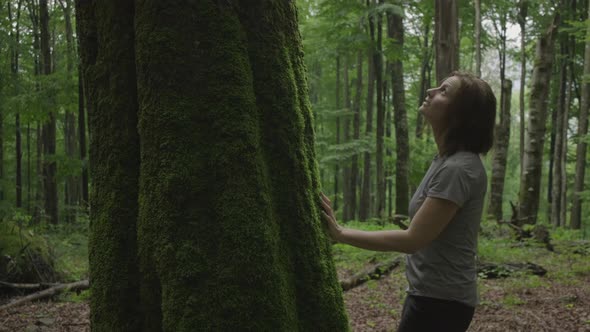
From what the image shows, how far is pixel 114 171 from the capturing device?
243cm

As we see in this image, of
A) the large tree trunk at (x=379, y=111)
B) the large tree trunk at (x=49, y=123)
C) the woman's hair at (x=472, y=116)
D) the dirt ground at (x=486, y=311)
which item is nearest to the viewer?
the woman's hair at (x=472, y=116)

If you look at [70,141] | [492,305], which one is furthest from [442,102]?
[70,141]

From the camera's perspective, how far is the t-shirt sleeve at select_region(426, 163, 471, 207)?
84.4 inches

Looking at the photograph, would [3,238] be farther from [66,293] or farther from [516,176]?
[516,176]

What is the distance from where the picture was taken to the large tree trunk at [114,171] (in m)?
2.36

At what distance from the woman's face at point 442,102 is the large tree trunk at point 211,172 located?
727 mm

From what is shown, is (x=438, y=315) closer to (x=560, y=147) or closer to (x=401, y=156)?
(x=401, y=156)

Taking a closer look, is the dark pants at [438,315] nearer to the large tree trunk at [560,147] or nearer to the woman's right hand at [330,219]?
the woman's right hand at [330,219]

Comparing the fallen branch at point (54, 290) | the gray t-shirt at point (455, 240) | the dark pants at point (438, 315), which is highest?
the gray t-shirt at point (455, 240)

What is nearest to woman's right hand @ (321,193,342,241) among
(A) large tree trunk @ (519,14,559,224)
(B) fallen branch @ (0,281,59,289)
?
(B) fallen branch @ (0,281,59,289)

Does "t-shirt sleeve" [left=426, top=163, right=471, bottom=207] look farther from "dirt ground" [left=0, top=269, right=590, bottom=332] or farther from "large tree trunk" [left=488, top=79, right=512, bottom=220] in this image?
"large tree trunk" [left=488, top=79, right=512, bottom=220]

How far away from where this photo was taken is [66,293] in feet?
25.0

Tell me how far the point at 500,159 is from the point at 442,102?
541 inches

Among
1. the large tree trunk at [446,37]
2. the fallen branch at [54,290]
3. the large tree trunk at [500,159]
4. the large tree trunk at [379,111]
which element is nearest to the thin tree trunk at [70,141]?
the fallen branch at [54,290]
